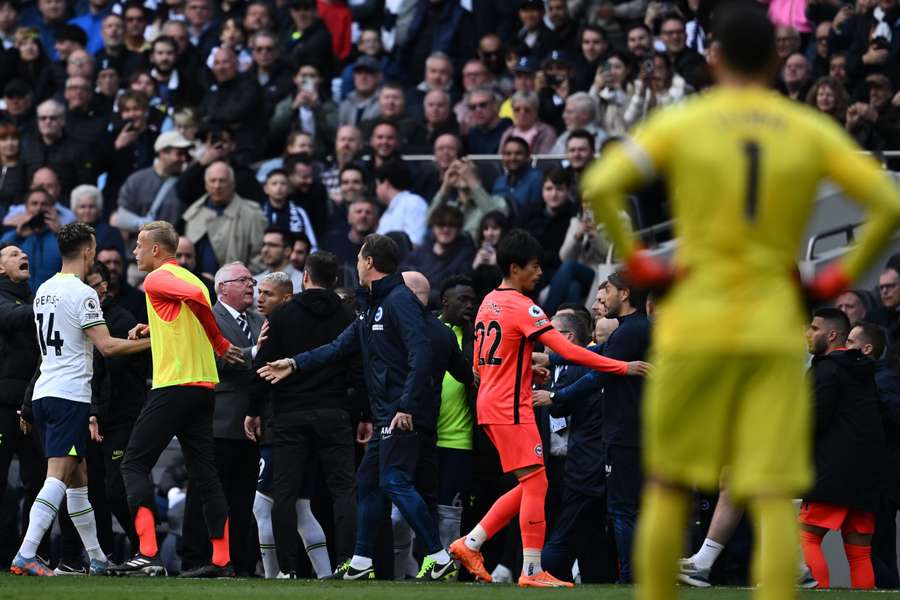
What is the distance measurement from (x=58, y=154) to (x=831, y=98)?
8442mm

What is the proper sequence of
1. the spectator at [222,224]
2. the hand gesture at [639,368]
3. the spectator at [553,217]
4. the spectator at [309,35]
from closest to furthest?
the hand gesture at [639,368], the spectator at [553,217], the spectator at [222,224], the spectator at [309,35]

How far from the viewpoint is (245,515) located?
486 inches

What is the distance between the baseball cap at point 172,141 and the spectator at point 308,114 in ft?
4.94

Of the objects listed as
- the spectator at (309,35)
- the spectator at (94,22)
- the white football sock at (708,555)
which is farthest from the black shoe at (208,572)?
the spectator at (94,22)

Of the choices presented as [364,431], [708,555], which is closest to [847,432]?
[708,555]

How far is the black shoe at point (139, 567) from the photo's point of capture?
35.6ft

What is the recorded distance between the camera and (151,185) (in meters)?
17.1

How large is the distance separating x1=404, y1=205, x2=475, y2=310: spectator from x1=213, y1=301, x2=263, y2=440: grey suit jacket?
2853 millimetres

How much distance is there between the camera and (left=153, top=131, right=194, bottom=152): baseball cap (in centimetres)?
1716

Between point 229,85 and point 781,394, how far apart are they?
1355 cm

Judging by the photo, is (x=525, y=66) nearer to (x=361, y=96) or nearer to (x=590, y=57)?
(x=590, y=57)

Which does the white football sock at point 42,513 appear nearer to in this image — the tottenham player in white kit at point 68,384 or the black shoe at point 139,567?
the tottenham player in white kit at point 68,384

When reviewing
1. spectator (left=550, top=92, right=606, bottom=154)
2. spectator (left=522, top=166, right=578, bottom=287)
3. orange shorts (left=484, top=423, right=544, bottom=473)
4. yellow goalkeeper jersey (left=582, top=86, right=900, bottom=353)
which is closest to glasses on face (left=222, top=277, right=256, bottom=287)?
orange shorts (left=484, top=423, right=544, bottom=473)

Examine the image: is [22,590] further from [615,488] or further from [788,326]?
[788,326]
